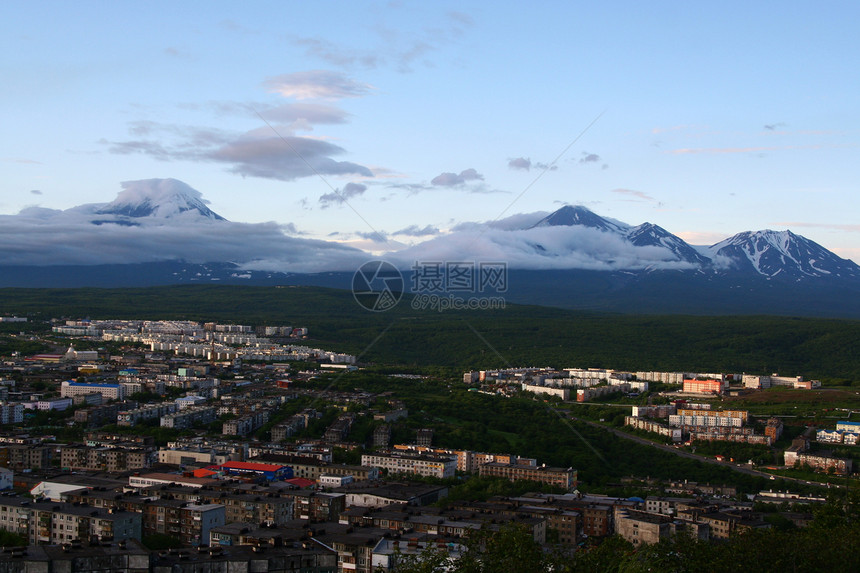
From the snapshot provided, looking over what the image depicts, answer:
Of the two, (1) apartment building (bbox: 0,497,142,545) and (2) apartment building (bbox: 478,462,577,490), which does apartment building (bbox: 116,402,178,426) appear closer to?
(2) apartment building (bbox: 478,462,577,490)

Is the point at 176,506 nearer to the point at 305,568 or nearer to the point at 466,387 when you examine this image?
the point at 305,568

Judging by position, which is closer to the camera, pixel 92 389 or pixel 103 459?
pixel 103 459

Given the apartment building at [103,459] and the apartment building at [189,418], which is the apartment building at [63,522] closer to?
the apartment building at [103,459]

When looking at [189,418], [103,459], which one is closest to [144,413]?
Result: [189,418]

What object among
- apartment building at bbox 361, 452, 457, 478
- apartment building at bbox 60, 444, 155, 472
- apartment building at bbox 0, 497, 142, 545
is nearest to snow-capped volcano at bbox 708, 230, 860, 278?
apartment building at bbox 361, 452, 457, 478

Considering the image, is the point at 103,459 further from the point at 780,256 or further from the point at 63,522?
the point at 780,256

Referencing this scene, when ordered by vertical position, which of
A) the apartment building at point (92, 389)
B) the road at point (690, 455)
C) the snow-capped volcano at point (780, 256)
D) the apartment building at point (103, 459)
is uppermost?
the snow-capped volcano at point (780, 256)

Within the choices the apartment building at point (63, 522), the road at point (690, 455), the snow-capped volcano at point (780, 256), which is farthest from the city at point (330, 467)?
the snow-capped volcano at point (780, 256)

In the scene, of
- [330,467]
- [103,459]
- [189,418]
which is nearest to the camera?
[330,467]
